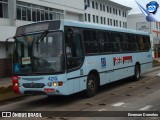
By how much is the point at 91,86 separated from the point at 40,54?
2.68 m

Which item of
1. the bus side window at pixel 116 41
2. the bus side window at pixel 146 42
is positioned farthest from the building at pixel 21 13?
the bus side window at pixel 116 41

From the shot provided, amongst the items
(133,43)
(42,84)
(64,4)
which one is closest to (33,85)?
(42,84)

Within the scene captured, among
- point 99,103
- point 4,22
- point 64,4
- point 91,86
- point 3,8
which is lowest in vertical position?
point 99,103

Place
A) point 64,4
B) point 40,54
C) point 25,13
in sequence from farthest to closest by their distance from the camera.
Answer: point 64,4
point 25,13
point 40,54

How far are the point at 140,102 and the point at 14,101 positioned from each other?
16.4 ft

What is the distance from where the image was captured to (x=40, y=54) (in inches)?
456

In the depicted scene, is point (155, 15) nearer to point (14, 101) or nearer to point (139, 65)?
point (14, 101)

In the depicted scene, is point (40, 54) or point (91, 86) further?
point (91, 86)

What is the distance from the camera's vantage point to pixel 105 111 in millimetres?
10164

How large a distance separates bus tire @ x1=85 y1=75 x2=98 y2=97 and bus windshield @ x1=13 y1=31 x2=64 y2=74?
2.10 m

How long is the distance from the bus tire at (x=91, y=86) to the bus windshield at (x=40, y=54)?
2.10 metres

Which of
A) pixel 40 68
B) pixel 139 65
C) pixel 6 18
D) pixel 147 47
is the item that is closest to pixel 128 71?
pixel 139 65

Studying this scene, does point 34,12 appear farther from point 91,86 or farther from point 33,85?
point 33,85

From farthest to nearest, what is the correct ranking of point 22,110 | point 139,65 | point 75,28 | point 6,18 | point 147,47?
point 6,18, point 147,47, point 139,65, point 75,28, point 22,110
